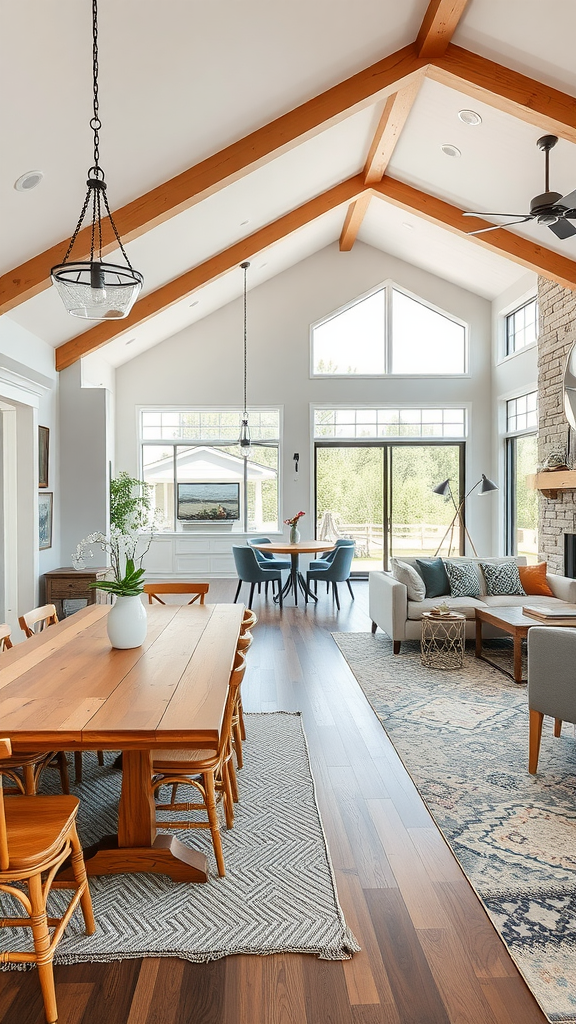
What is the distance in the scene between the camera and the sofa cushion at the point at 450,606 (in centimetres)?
582

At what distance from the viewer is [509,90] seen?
488cm

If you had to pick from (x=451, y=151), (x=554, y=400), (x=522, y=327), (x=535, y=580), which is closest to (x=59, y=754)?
(x=535, y=580)

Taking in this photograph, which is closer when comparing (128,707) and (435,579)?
(128,707)

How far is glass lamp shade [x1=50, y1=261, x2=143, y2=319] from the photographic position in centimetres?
280

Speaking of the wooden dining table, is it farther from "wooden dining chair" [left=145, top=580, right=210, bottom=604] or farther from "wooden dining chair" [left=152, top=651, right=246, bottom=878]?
"wooden dining chair" [left=145, top=580, right=210, bottom=604]

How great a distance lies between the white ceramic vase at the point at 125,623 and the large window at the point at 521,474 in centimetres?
671

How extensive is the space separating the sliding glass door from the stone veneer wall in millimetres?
2453

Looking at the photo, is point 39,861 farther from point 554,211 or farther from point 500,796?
point 554,211

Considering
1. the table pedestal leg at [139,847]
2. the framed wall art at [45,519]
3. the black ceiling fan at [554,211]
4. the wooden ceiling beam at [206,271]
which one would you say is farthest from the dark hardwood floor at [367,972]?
the wooden ceiling beam at [206,271]

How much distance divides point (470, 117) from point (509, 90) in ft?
3.19

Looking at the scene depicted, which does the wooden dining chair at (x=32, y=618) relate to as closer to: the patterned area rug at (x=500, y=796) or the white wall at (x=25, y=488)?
the patterned area rug at (x=500, y=796)

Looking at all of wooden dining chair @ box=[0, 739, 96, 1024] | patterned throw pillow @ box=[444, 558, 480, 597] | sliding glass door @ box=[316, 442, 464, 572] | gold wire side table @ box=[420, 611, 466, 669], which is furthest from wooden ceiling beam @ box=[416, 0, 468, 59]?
sliding glass door @ box=[316, 442, 464, 572]

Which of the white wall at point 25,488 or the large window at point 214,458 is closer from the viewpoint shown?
the white wall at point 25,488

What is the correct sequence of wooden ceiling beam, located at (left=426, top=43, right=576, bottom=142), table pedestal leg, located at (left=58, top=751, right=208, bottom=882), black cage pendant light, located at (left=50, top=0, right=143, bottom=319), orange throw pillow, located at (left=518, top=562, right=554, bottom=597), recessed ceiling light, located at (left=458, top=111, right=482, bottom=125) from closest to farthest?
table pedestal leg, located at (left=58, top=751, right=208, bottom=882), black cage pendant light, located at (left=50, top=0, right=143, bottom=319), wooden ceiling beam, located at (left=426, top=43, right=576, bottom=142), recessed ceiling light, located at (left=458, top=111, right=482, bottom=125), orange throw pillow, located at (left=518, top=562, right=554, bottom=597)
